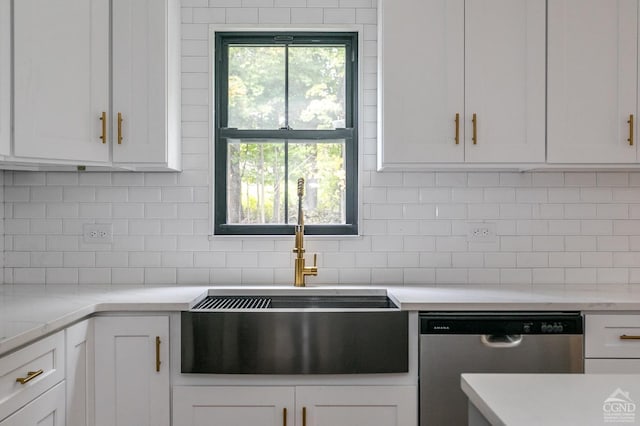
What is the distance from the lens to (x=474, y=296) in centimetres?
241

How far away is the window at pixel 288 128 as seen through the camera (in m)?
2.92

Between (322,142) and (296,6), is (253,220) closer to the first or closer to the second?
(322,142)

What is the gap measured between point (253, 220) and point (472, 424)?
1.94 m

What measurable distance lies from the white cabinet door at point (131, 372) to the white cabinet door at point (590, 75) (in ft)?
6.40

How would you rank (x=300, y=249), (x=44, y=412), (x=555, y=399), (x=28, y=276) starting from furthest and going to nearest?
(x=28, y=276), (x=300, y=249), (x=44, y=412), (x=555, y=399)

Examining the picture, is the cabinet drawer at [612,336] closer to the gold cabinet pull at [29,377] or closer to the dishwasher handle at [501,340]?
the dishwasher handle at [501,340]

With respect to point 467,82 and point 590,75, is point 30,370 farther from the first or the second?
point 590,75

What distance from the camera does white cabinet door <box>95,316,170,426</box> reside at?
86.2 inches

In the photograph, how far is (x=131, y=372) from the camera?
7.20 ft

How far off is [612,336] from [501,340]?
45cm

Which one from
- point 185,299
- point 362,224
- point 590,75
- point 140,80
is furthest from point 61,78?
point 590,75

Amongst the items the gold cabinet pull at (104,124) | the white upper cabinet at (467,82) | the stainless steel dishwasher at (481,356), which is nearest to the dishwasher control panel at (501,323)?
the stainless steel dishwasher at (481,356)

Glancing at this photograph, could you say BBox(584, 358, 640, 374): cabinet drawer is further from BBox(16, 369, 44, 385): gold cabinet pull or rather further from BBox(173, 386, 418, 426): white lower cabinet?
BBox(16, 369, 44, 385): gold cabinet pull

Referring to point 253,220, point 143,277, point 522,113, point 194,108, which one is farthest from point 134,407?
point 522,113
